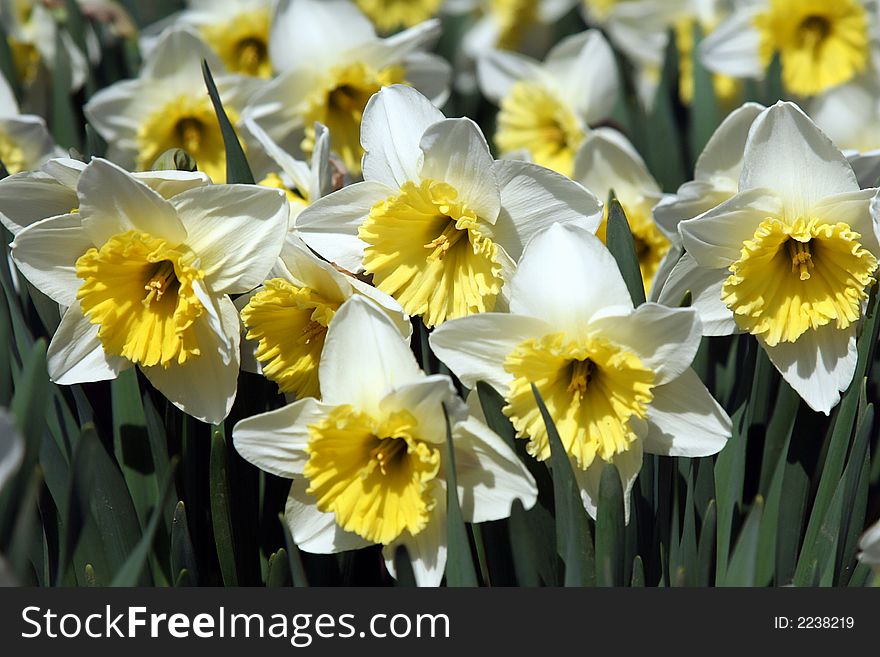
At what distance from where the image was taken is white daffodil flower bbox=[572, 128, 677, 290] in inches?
72.2

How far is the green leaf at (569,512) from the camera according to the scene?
1.12 metres

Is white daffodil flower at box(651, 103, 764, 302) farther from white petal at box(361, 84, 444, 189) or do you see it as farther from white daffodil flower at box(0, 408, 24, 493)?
white daffodil flower at box(0, 408, 24, 493)

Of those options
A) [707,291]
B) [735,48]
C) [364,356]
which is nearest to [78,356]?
[364,356]

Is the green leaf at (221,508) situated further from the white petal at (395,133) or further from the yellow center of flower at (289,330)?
the white petal at (395,133)

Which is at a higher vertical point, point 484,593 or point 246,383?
point 246,383

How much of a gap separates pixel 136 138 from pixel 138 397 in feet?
3.12

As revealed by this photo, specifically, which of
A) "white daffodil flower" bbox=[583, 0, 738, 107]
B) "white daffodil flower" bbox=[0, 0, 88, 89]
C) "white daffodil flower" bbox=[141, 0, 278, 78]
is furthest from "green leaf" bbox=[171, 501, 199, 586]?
"white daffodil flower" bbox=[583, 0, 738, 107]

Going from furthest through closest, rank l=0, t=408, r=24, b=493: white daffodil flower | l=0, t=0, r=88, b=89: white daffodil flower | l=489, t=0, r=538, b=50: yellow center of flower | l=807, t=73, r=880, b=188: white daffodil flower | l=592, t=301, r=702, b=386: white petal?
l=489, t=0, r=538, b=50: yellow center of flower → l=0, t=0, r=88, b=89: white daffodil flower → l=807, t=73, r=880, b=188: white daffodil flower → l=592, t=301, r=702, b=386: white petal → l=0, t=408, r=24, b=493: white daffodil flower

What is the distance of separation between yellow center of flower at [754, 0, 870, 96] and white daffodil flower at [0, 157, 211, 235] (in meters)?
1.55

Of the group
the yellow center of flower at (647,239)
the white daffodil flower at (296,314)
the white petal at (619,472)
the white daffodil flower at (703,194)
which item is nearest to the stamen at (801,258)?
the white daffodil flower at (703,194)

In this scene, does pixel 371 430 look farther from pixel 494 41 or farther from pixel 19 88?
pixel 494 41

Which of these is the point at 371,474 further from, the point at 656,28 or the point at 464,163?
the point at 656,28

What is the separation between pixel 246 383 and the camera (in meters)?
1.40

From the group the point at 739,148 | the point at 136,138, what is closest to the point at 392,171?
the point at 739,148
